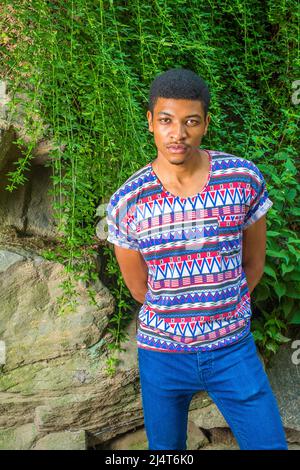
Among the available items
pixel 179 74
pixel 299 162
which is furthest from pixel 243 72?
pixel 179 74

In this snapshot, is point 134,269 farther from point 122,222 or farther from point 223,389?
point 223,389

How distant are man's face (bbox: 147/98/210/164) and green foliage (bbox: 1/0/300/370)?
1.37ft

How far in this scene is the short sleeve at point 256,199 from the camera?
183 centimetres

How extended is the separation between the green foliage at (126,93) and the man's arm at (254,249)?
408 mm

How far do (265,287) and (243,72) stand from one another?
36.8 inches

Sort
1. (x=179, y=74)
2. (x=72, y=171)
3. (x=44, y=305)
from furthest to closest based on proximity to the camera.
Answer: (x=44, y=305), (x=72, y=171), (x=179, y=74)

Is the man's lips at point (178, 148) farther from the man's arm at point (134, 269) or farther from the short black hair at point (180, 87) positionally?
the man's arm at point (134, 269)

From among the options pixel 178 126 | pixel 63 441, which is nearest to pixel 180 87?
pixel 178 126

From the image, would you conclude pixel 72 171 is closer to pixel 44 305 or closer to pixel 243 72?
pixel 44 305

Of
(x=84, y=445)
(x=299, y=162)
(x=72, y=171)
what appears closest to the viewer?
(x=72, y=171)

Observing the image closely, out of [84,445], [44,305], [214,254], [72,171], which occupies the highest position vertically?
[72,171]

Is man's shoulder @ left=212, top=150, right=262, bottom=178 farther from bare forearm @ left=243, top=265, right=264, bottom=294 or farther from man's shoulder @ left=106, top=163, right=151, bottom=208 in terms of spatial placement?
bare forearm @ left=243, top=265, right=264, bottom=294

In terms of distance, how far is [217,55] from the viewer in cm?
268

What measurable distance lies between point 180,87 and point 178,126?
0.10 metres
